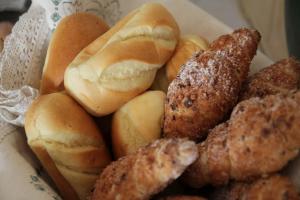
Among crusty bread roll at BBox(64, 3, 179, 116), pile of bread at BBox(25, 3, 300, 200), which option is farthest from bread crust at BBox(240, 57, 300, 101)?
crusty bread roll at BBox(64, 3, 179, 116)

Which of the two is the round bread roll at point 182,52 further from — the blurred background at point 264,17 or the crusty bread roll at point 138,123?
the blurred background at point 264,17

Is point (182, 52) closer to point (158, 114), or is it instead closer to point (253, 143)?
point (158, 114)

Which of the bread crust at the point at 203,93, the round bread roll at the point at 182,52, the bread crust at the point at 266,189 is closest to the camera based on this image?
the bread crust at the point at 266,189

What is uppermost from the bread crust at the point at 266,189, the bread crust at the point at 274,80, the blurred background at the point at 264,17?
the bread crust at the point at 274,80

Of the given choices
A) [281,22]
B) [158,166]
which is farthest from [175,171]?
[281,22]

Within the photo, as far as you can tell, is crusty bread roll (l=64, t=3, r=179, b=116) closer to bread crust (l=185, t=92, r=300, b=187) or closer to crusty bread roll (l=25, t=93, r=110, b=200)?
crusty bread roll (l=25, t=93, r=110, b=200)

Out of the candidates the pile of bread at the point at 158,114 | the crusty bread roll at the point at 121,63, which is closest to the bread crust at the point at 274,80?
the pile of bread at the point at 158,114

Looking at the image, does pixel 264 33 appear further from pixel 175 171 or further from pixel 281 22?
pixel 175 171
